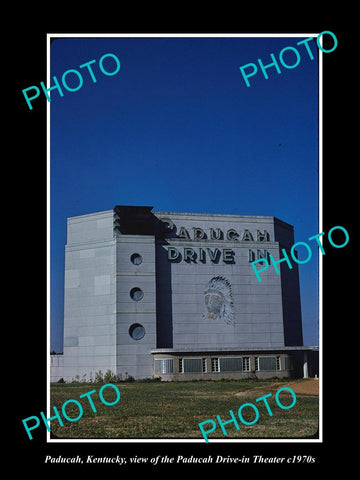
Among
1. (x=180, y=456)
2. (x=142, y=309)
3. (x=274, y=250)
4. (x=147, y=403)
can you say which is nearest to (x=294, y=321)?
(x=274, y=250)

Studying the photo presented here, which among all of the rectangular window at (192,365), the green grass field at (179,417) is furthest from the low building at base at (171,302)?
the green grass field at (179,417)

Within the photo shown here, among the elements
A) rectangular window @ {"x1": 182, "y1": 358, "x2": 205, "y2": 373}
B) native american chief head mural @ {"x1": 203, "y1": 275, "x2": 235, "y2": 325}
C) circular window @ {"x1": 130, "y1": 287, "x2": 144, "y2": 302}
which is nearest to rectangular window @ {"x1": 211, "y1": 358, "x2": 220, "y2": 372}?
rectangular window @ {"x1": 182, "y1": 358, "x2": 205, "y2": 373}

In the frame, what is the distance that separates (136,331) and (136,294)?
158 inches

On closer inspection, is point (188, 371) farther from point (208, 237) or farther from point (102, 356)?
point (208, 237)

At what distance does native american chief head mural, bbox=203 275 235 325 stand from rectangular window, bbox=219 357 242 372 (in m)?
5.06

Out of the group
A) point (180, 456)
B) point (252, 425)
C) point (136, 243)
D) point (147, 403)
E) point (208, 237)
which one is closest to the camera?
point (180, 456)

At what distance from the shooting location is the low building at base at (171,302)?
2263 inches

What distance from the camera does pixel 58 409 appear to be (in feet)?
101

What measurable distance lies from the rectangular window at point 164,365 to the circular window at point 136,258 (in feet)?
35.6

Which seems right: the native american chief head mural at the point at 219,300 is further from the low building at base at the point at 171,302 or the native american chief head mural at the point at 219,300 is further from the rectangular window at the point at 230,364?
the rectangular window at the point at 230,364

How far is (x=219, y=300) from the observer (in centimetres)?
6175

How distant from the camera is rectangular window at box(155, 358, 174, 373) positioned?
2218 inches

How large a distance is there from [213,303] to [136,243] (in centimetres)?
1110

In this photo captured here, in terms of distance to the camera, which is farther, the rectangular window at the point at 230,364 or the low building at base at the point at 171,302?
the low building at base at the point at 171,302
